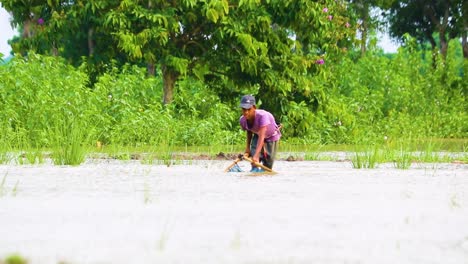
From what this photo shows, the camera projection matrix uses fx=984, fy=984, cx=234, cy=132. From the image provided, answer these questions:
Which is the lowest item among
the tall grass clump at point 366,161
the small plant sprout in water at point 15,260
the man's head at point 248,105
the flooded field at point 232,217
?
the small plant sprout in water at point 15,260

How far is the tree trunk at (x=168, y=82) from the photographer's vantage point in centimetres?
2102

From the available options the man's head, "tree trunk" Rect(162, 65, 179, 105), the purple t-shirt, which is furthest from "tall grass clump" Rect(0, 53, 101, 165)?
the man's head

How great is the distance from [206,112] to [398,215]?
14.6 meters

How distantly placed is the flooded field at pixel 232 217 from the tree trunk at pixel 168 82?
28.8 ft

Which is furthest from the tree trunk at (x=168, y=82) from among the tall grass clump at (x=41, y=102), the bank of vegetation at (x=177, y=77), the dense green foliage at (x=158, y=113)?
the tall grass clump at (x=41, y=102)

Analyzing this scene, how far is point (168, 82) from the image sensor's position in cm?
2125

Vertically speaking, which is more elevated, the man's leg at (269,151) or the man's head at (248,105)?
the man's head at (248,105)

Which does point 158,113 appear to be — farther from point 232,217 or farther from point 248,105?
point 232,217

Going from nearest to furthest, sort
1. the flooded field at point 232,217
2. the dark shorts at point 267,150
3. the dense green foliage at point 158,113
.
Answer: the flooded field at point 232,217
the dark shorts at point 267,150
the dense green foliage at point 158,113

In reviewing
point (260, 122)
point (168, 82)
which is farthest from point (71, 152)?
point (168, 82)

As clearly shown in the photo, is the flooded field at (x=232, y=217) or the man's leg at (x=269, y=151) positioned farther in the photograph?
the man's leg at (x=269, y=151)

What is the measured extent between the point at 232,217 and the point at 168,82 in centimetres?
1402

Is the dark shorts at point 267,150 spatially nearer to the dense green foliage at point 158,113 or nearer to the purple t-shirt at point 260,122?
the purple t-shirt at point 260,122

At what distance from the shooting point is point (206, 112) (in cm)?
2214
